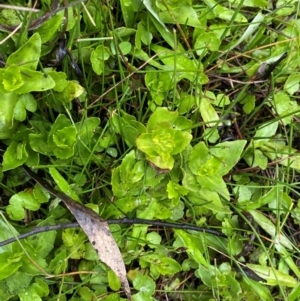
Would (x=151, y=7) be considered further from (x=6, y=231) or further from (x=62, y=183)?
(x=6, y=231)

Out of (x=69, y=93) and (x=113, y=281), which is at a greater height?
(x=69, y=93)

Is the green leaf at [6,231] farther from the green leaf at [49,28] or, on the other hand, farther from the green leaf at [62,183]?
the green leaf at [49,28]

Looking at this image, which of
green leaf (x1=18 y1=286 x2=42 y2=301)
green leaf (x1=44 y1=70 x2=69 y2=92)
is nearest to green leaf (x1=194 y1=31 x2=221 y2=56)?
green leaf (x1=44 y1=70 x2=69 y2=92)

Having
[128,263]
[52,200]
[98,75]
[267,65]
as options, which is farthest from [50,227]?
[267,65]

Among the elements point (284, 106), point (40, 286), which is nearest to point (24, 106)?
point (40, 286)

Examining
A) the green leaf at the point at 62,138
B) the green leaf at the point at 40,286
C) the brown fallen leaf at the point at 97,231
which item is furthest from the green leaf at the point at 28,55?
the green leaf at the point at 40,286

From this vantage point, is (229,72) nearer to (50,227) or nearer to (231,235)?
(231,235)
